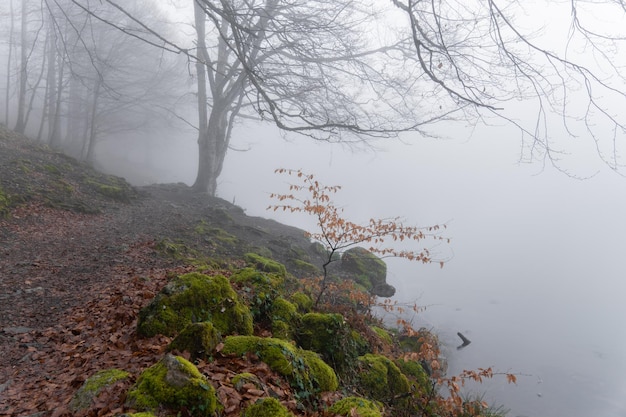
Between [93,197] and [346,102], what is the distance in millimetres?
8260

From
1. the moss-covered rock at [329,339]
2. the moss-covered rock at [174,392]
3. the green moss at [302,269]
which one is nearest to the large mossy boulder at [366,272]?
the green moss at [302,269]

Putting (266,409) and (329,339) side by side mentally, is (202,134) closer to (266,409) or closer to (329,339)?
(329,339)

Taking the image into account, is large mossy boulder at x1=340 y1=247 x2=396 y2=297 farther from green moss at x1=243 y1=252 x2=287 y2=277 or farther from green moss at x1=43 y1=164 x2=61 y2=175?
green moss at x1=43 y1=164 x2=61 y2=175

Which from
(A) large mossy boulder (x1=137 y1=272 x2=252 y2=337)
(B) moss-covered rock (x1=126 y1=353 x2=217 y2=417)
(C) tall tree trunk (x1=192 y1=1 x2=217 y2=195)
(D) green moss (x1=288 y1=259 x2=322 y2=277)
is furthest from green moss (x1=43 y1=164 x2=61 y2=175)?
(B) moss-covered rock (x1=126 y1=353 x2=217 y2=417)

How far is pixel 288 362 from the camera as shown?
3.23 m

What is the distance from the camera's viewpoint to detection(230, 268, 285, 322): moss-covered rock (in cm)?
432

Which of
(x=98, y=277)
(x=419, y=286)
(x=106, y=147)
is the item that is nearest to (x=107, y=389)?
(x=98, y=277)

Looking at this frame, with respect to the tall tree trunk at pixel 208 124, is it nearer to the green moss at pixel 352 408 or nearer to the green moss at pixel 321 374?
the green moss at pixel 321 374

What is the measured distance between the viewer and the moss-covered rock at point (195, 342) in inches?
118

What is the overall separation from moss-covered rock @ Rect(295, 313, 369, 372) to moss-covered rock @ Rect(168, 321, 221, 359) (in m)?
1.41

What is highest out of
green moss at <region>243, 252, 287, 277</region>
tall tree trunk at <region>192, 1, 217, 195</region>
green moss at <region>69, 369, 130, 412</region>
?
tall tree trunk at <region>192, 1, 217, 195</region>

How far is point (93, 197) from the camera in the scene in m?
11.1

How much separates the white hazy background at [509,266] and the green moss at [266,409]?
9.96 feet

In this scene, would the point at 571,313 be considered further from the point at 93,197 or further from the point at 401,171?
the point at 401,171
